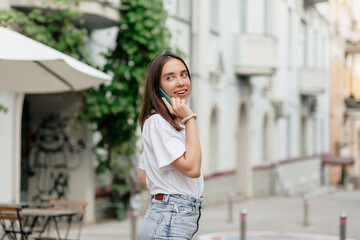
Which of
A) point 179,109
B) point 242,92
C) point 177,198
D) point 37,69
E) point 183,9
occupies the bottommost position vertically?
point 177,198

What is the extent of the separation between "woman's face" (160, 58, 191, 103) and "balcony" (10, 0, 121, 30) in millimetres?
8272

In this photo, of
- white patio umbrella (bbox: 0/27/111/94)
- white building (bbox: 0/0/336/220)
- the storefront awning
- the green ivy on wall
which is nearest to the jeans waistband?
white patio umbrella (bbox: 0/27/111/94)

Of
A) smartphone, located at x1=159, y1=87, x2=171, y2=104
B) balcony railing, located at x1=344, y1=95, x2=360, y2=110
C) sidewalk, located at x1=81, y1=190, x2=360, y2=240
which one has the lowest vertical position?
sidewalk, located at x1=81, y1=190, x2=360, y2=240

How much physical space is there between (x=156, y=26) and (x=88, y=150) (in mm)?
2805

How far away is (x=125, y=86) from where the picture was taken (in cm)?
1327

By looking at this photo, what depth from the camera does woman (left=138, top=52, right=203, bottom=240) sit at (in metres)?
3.20

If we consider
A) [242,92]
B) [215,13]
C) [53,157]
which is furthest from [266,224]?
[242,92]

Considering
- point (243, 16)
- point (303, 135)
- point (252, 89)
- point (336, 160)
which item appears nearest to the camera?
point (243, 16)

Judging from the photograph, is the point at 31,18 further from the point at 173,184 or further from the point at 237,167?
the point at 237,167

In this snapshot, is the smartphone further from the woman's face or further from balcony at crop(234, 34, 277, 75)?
balcony at crop(234, 34, 277, 75)

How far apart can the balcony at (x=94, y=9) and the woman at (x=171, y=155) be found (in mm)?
8276

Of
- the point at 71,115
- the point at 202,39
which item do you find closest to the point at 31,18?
the point at 71,115

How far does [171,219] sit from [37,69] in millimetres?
4682

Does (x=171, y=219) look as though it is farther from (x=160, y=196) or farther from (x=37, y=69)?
(x=37, y=69)
